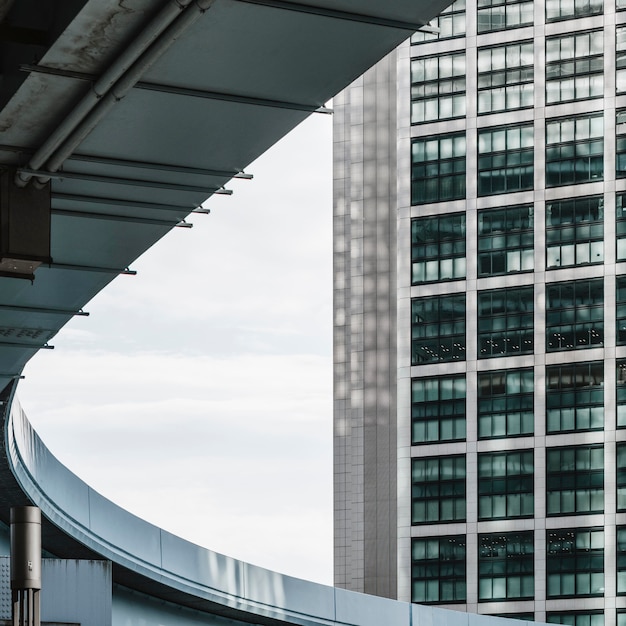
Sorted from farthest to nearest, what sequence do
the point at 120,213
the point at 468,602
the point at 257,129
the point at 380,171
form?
the point at 380,171 → the point at 468,602 → the point at 120,213 → the point at 257,129

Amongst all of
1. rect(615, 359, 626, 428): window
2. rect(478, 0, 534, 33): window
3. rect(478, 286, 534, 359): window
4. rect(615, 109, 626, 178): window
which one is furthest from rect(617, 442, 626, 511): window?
rect(478, 0, 534, 33): window

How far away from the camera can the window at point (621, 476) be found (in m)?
98.1

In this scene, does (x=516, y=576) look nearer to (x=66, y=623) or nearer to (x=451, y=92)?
(x=451, y=92)

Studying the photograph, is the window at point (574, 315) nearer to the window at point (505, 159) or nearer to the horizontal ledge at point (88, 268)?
the window at point (505, 159)

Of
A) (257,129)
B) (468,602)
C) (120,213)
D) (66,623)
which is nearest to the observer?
(257,129)

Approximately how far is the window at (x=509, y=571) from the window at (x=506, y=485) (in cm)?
194

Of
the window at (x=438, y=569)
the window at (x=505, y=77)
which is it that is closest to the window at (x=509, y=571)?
the window at (x=438, y=569)

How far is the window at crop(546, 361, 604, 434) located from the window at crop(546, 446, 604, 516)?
1668mm

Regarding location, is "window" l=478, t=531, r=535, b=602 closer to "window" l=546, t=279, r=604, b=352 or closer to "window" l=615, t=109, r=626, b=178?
"window" l=546, t=279, r=604, b=352

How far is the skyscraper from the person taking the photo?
99.0 m

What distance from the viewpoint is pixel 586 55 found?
346 feet

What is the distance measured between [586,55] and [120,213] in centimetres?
9680

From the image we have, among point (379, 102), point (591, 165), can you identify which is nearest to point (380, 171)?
point (379, 102)

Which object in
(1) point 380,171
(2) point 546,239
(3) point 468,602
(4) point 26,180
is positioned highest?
(1) point 380,171
